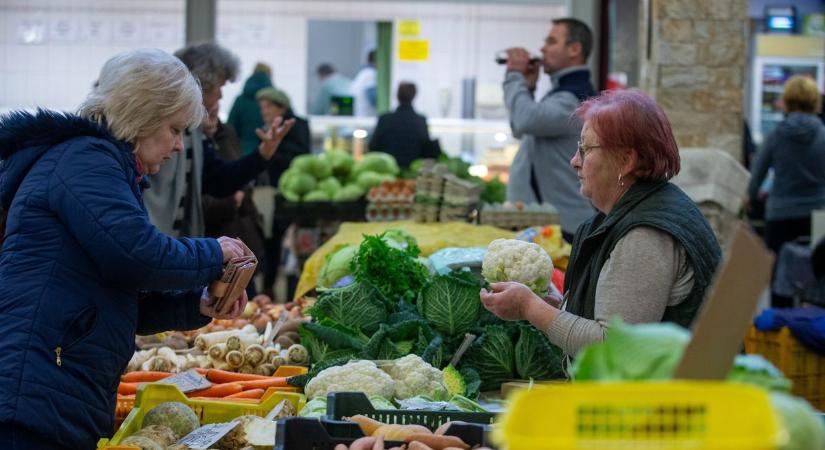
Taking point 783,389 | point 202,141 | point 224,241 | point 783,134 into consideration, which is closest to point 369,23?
point 783,134

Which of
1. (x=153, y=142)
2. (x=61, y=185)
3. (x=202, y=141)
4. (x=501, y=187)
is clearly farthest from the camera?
(x=501, y=187)

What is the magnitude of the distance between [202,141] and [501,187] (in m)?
2.39

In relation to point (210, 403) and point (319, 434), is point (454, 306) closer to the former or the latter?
point (210, 403)

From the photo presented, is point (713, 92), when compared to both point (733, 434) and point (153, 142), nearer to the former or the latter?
point (153, 142)

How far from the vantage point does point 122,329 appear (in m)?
2.92

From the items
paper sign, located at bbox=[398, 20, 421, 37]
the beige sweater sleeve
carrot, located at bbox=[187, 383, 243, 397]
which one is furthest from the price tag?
paper sign, located at bbox=[398, 20, 421, 37]

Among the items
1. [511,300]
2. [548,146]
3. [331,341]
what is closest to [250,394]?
[331,341]

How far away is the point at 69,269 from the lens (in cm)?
279

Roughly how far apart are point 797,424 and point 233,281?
1948mm

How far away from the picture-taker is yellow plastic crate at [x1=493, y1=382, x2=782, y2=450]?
122cm

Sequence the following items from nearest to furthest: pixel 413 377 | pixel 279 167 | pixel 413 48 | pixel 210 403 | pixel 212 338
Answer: pixel 210 403 → pixel 413 377 → pixel 212 338 → pixel 279 167 → pixel 413 48

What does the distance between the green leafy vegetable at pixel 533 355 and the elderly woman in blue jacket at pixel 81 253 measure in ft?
4.35

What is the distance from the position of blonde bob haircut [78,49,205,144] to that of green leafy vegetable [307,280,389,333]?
1.40 meters

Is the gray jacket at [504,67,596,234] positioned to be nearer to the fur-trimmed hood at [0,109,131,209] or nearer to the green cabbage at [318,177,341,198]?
the green cabbage at [318,177,341,198]
